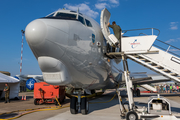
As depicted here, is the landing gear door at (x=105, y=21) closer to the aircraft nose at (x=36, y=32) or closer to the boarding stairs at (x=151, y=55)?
the boarding stairs at (x=151, y=55)

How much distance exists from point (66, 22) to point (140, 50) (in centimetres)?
352

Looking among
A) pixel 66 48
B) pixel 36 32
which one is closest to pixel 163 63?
pixel 66 48

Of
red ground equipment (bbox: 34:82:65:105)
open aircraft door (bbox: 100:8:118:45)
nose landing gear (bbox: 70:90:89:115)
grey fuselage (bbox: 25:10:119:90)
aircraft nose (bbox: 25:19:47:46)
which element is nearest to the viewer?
aircraft nose (bbox: 25:19:47:46)

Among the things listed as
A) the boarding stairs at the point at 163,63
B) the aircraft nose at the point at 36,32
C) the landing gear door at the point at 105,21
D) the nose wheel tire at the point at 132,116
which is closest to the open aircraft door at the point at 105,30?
the landing gear door at the point at 105,21

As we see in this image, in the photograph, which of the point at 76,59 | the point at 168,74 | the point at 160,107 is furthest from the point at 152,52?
the point at 76,59

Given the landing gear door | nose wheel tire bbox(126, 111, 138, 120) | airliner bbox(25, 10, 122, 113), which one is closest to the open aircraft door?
the landing gear door

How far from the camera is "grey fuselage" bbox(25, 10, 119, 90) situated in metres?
5.43

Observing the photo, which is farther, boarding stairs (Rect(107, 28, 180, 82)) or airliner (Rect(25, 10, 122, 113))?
boarding stairs (Rect(107, 28, 180, 82))

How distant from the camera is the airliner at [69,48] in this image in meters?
5.45

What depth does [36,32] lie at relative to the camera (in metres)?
5.27

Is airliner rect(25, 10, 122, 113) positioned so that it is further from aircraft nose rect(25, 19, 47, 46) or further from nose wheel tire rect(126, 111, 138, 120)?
nose wheel tire rect(126, 111, 138, 120)

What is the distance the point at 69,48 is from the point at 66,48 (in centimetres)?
13

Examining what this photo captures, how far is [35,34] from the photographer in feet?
17.3

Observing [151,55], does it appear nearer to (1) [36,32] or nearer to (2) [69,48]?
(2) [69,48]
